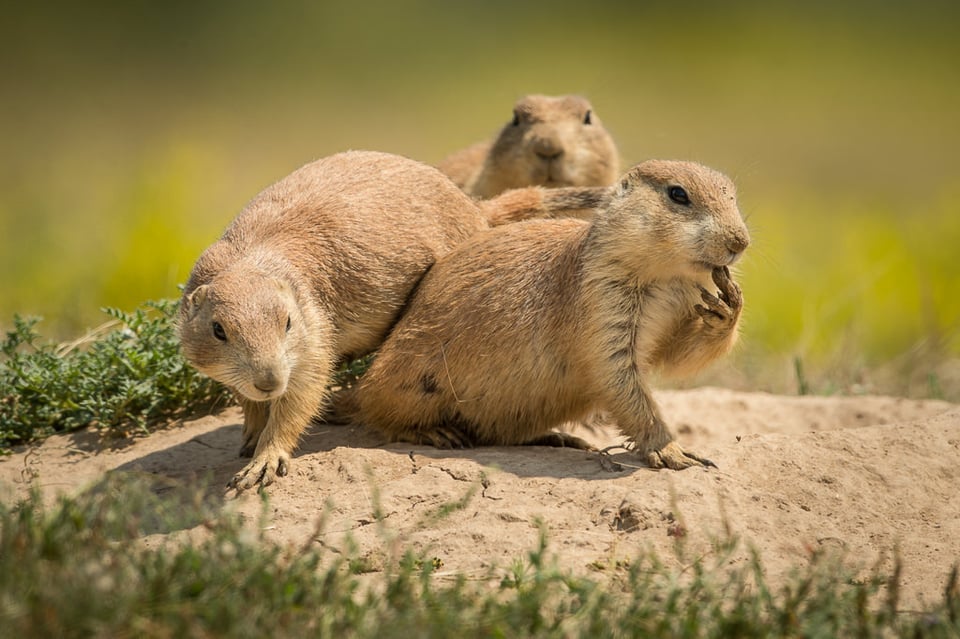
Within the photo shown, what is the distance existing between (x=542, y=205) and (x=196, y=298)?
2207 millimetres

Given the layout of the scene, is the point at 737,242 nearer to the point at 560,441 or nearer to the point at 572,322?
the point at 572,322

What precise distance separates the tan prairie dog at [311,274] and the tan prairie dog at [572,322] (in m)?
0.24

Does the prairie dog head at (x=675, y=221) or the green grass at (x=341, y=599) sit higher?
the prairie dog head at (x=675, y=221)

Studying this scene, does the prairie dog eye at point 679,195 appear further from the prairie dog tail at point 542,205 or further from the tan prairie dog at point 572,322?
the prairie dog tail at point 542,205

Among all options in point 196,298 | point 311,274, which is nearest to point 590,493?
point 311,274

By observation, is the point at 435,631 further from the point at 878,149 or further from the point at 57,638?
the point at 878,149

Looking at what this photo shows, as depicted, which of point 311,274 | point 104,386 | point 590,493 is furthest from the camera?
point 104,386

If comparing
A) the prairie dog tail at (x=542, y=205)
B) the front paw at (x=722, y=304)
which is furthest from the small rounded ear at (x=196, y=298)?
the front paw at (x=722, y=304)

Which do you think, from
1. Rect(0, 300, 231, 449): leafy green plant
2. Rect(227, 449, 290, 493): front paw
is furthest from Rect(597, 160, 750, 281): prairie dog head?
Rect(0, 300, 231, 449): leafy green plant

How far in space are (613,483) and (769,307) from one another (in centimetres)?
654

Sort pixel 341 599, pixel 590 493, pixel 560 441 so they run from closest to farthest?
pixel 341 599, pixel 590 493, pixel 560 441

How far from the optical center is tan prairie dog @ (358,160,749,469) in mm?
4953

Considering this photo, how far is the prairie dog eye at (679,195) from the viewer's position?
4.91 m

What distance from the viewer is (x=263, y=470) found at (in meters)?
5.04
